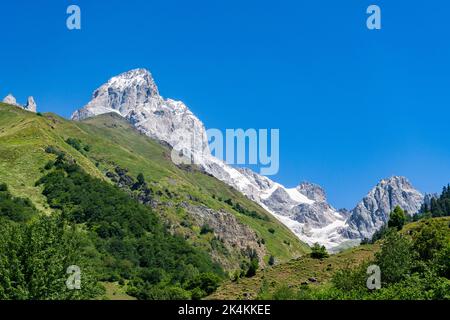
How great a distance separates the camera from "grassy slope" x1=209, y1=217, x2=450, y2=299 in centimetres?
11519

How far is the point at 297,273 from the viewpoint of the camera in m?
126

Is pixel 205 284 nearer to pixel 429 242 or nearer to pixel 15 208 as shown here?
pixel 429 242

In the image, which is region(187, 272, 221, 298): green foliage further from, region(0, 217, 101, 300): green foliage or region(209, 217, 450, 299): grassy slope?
region(0, 217, 101, 300): green foliage

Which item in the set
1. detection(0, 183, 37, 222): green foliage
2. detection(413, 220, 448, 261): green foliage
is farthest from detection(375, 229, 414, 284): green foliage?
detection(0, 183, 37, 222): green foliage

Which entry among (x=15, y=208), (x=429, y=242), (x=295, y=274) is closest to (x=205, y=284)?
(x=295, y=274)

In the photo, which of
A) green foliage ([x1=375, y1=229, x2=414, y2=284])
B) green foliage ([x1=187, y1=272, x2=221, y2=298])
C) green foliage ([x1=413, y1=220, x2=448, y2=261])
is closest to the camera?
green foliage ([x1=375, y1=229, x2=414, y2=284])

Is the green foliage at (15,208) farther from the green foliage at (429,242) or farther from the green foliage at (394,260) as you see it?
the green foliage at (394,260)
